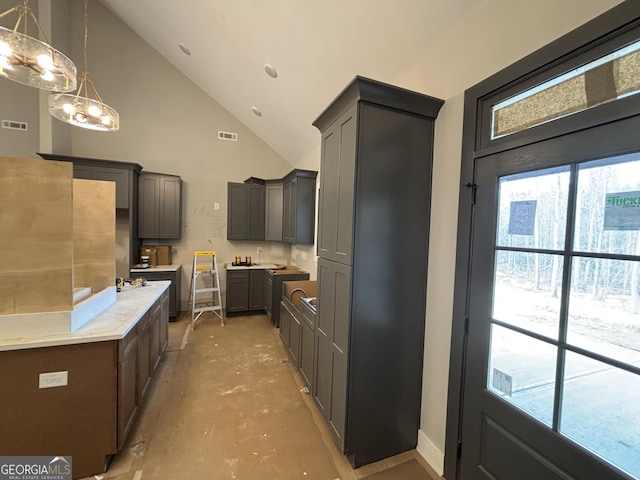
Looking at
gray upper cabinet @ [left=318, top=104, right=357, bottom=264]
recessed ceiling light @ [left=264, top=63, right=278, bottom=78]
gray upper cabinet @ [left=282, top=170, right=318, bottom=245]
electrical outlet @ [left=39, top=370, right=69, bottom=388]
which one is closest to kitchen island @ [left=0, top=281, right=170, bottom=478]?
electrical outlet @ [left=39, top=370, right=69, bottom=388]

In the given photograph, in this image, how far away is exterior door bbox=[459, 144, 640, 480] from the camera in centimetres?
99

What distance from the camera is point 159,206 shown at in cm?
451

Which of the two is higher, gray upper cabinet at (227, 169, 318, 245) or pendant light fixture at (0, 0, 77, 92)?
pendant light fixture at (0, 0, 77, 92)

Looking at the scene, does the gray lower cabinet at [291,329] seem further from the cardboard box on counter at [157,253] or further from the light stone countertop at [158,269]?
the cardboard box on counter at [157,253]

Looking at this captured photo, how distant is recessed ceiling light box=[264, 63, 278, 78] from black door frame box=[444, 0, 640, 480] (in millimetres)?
2463

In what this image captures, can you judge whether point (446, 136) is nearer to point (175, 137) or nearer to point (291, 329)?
point (291, 329)

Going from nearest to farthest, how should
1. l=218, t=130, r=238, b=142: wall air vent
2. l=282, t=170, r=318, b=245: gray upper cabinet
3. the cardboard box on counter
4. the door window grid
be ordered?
the door window grid
l=282, t=170, r=318, b=245: gray upper cabinet
the cardboard box on counter
l=218, t=130, r=238, b=142: wall air vent

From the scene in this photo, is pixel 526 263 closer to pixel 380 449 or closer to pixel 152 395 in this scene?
pixel 380 449

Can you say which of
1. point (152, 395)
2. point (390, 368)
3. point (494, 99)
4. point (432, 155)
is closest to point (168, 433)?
point (152, 395)

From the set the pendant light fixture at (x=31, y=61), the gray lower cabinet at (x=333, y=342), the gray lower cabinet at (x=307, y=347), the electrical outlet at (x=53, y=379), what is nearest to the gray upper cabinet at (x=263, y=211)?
the gray lower cabinet at (x=307, y=347)

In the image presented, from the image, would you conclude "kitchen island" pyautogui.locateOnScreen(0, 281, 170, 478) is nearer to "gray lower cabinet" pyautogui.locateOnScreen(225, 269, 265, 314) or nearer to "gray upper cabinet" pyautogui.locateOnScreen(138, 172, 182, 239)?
"gray lower cabinet" pyautogui.locateOnScreen(225, 269, 265, 314)

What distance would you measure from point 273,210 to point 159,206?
199 cm

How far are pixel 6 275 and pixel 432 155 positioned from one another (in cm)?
281

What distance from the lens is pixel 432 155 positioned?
184 cm
